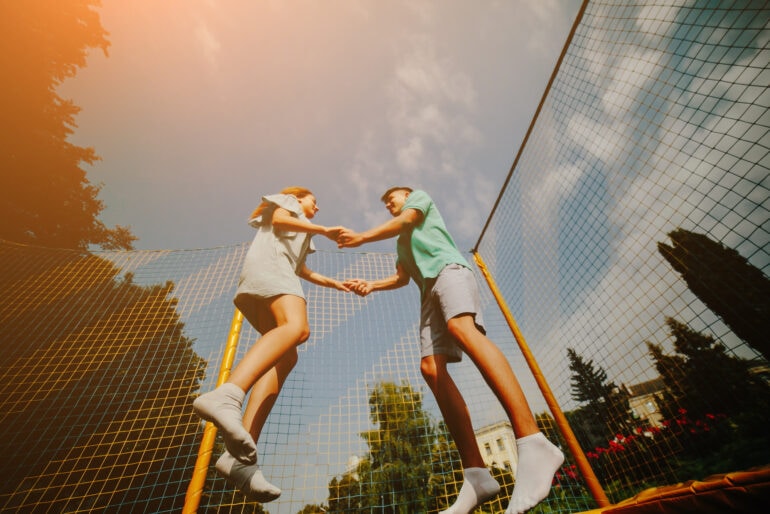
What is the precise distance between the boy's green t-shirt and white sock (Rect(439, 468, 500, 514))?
1.04 m

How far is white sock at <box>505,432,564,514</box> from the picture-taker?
3.71ft

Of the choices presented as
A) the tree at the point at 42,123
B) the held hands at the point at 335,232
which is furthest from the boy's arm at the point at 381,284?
the tree at the point at 42,123

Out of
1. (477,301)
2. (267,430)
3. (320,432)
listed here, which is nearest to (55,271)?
(267,430)

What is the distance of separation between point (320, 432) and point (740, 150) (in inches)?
183

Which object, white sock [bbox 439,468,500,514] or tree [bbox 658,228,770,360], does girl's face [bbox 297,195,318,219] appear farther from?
tree [bbox 658,228,770,360]

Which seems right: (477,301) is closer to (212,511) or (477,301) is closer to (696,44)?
(696,44)

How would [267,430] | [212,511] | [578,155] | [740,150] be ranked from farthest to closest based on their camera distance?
[212,511] < [578,155] < [267,430] < [740,150]

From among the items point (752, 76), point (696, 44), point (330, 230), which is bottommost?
point (330, 230)

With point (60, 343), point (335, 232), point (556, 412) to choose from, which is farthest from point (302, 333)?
point (60, 343)

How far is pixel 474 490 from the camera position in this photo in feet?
4.72

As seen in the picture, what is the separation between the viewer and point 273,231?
7.16 ft

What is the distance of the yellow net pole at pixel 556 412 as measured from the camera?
8.04 feet

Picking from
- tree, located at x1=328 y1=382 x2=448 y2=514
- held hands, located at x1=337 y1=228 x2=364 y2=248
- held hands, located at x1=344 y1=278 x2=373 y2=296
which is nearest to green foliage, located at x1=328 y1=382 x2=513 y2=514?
tree, located at x1=328 y1=382 x2=448 y2=514

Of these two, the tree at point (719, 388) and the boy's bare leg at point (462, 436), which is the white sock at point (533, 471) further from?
the tree at point (719, 388)
